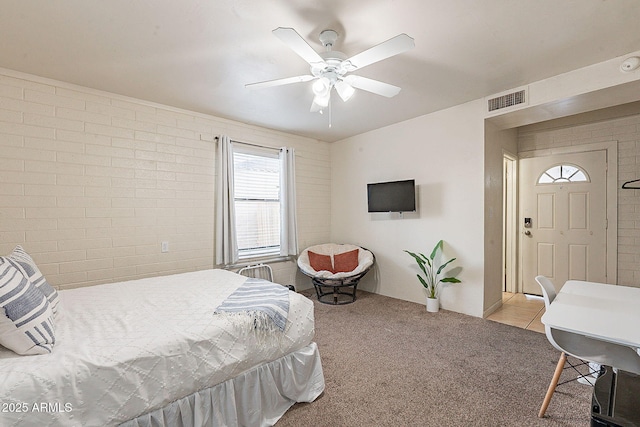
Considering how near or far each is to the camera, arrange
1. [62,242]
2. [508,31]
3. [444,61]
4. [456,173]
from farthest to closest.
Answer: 1. [456,173]
2. [62,242]
3. [444,61]
4. [508,31]

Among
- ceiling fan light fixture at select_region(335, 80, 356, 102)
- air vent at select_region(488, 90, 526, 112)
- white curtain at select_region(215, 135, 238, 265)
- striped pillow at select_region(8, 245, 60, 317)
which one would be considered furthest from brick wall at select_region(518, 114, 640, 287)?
striped pillow at select_region(8, 245, 60, 317)

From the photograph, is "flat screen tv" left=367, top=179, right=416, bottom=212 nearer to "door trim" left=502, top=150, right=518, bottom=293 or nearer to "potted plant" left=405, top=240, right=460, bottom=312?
"potted plant" left=405, top=240, right=460, bottom=312

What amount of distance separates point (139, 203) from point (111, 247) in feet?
1.68

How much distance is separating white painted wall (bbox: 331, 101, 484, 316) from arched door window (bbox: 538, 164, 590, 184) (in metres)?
1.63

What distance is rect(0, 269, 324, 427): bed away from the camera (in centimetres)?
110

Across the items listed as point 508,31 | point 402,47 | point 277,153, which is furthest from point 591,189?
point 277,153

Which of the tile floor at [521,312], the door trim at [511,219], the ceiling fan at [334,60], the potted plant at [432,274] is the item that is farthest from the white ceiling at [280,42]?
the tile floor at [521,312]

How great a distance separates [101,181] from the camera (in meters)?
2.83

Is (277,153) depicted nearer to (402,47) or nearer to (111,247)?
(111,247)

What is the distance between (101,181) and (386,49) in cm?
287

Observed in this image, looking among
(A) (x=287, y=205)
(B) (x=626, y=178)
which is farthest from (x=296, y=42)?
(B) (x=626, y=178)

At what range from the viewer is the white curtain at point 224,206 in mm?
3596

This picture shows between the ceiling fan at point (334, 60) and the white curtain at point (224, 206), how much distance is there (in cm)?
157

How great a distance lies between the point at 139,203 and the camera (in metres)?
3.06
